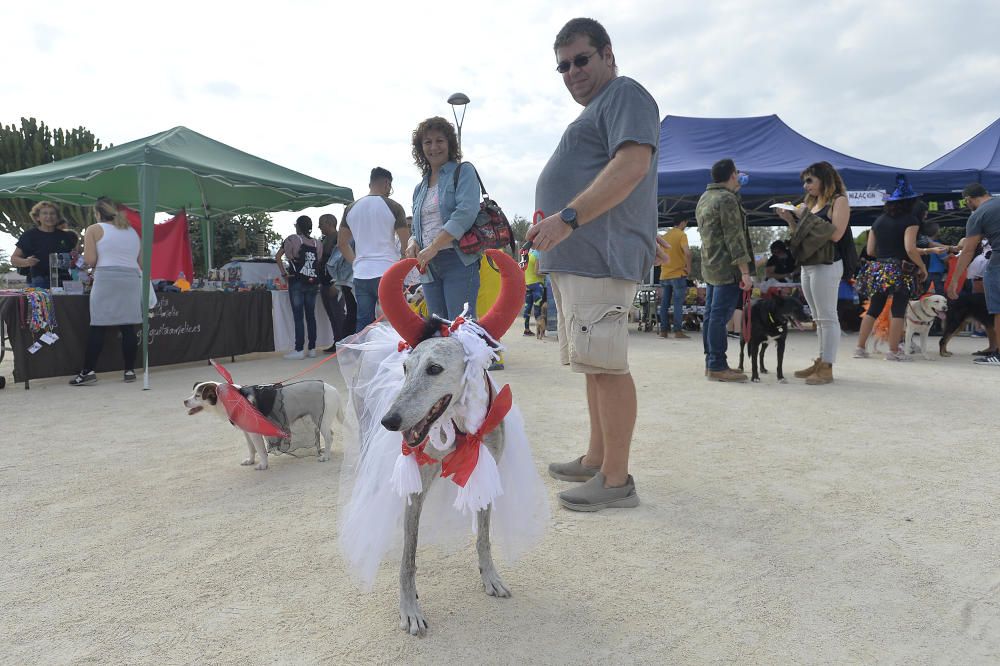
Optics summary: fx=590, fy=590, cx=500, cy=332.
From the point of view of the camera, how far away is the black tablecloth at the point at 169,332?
5861 millimetres

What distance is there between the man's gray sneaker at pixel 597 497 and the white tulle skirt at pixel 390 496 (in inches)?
21.2

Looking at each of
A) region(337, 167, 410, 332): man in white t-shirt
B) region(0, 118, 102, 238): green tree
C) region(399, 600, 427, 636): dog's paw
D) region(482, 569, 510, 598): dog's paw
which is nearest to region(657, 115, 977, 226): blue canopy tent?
region(337, 167, 410, 332): man in white t-shirt

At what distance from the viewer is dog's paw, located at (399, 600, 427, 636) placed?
1.75 m

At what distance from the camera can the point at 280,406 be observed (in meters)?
3.38

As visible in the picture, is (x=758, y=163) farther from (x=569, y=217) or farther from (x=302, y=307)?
(x=569, y=217)

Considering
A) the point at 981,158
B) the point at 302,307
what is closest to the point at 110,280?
the point at 302,307

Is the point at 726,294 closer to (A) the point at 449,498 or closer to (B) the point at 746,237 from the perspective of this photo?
(B) the point at 746,237

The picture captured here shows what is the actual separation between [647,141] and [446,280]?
1917mm

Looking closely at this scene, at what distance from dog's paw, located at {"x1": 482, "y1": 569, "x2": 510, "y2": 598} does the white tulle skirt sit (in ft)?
0.30

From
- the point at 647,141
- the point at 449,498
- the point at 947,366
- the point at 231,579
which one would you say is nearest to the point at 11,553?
the point at 231,579

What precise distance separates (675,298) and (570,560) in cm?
832

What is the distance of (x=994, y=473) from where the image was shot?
3.05 meters

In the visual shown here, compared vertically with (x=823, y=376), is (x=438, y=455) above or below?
above

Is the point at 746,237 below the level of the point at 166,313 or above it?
above
